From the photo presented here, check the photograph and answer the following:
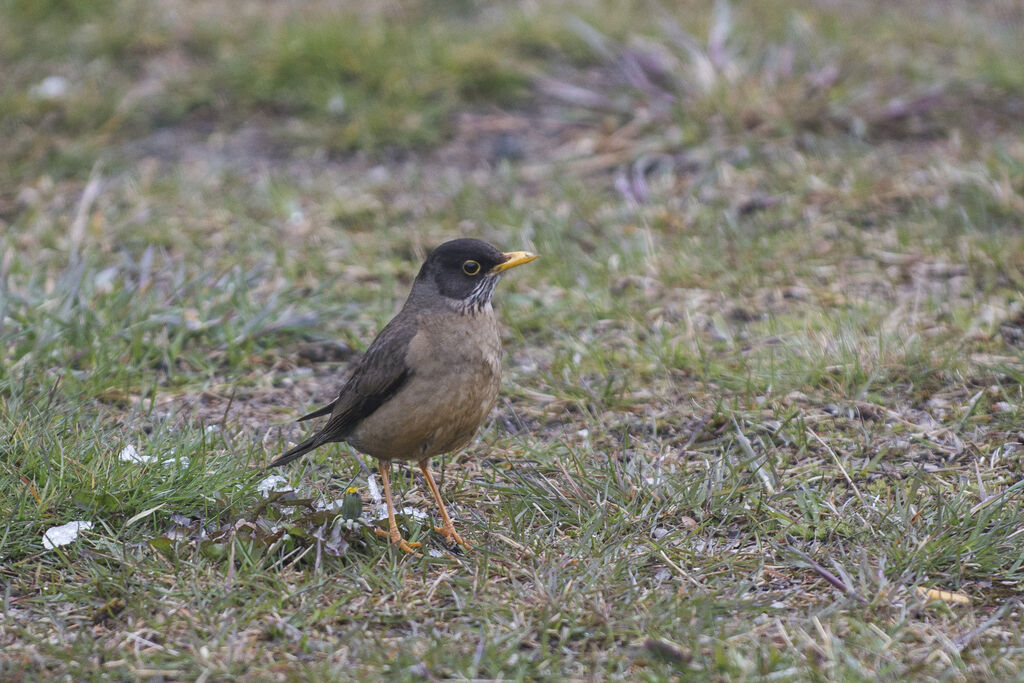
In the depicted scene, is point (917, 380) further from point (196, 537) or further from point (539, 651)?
point (196, 537)

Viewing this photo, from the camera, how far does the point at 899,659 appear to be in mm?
3549

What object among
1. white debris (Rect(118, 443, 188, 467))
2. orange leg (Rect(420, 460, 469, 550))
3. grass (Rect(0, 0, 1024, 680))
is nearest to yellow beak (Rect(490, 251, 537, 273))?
grass (Rect(0, 0, 1024, 680))

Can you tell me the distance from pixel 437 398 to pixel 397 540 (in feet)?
1.89

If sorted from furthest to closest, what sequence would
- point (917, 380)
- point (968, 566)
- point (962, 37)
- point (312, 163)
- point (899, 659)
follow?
point (962, 37)
point (312, 163)
point (917, 380)
point (968, 566)
point (899, 659)

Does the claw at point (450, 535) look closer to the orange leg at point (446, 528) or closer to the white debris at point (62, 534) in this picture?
the orange leg at point (446, 528)

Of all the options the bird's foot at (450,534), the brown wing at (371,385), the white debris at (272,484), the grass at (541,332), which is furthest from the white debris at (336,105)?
the bird's foot at (450,534)

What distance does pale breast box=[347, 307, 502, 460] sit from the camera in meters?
4.44

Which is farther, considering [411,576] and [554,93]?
[554,93]

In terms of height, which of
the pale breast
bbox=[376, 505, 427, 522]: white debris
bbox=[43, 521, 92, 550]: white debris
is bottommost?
bbox=[376, 505, 427, 522]: white debris

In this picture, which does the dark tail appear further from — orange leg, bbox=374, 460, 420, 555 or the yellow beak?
the yellow beak

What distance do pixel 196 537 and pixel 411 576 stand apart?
0.84 m

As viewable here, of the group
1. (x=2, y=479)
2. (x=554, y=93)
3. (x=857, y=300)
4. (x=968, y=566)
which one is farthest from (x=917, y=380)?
(x=554, y=93)

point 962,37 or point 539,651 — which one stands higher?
point 962,37

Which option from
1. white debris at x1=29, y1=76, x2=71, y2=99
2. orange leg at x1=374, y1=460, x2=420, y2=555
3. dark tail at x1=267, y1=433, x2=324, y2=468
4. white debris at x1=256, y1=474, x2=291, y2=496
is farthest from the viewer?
white debris at x1=29, y1=76, x2=71, y2=99
